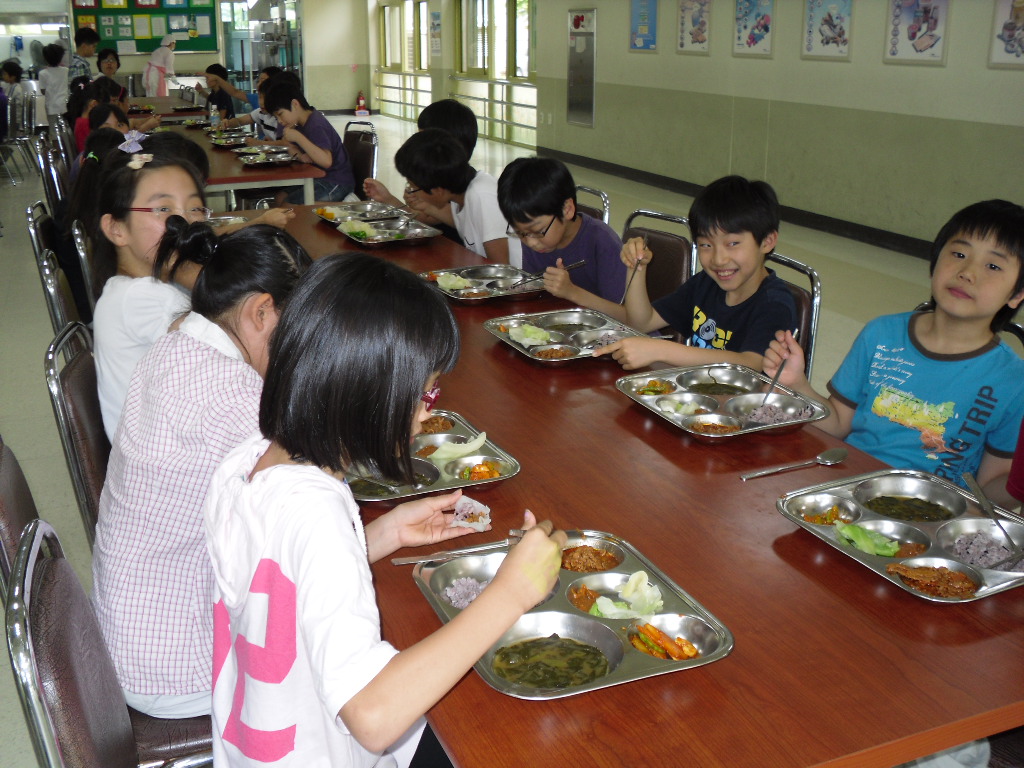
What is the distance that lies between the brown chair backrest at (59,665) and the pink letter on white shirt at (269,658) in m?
0.15

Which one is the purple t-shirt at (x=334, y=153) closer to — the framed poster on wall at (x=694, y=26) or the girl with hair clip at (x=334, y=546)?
the framed poster on wall at (x=694, y=26)

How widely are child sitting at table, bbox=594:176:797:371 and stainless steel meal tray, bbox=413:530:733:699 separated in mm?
801

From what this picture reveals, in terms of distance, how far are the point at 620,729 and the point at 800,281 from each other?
16.4 ft

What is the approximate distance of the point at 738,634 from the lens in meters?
1.09

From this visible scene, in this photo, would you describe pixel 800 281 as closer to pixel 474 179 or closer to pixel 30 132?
pixel 474 179

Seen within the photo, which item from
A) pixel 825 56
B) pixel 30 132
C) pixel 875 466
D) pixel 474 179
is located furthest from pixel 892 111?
pixel 30 132

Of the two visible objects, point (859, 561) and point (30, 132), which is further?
point (30, 132)

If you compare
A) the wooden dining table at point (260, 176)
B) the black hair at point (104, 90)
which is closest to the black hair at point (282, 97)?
the wooden dining table at point (260, 176)

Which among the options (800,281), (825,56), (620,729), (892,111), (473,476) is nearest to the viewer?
(620,729)

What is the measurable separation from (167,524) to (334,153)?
4.27 m

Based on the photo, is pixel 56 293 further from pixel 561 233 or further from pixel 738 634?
pixel 738 634

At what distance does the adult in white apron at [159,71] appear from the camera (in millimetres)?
11367

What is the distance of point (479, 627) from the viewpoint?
3.04ft

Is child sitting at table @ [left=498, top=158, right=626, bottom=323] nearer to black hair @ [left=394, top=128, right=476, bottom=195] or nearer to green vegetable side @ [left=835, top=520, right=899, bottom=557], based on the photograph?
black hair @ [left=394, top=128, right=476, bottom=195]
